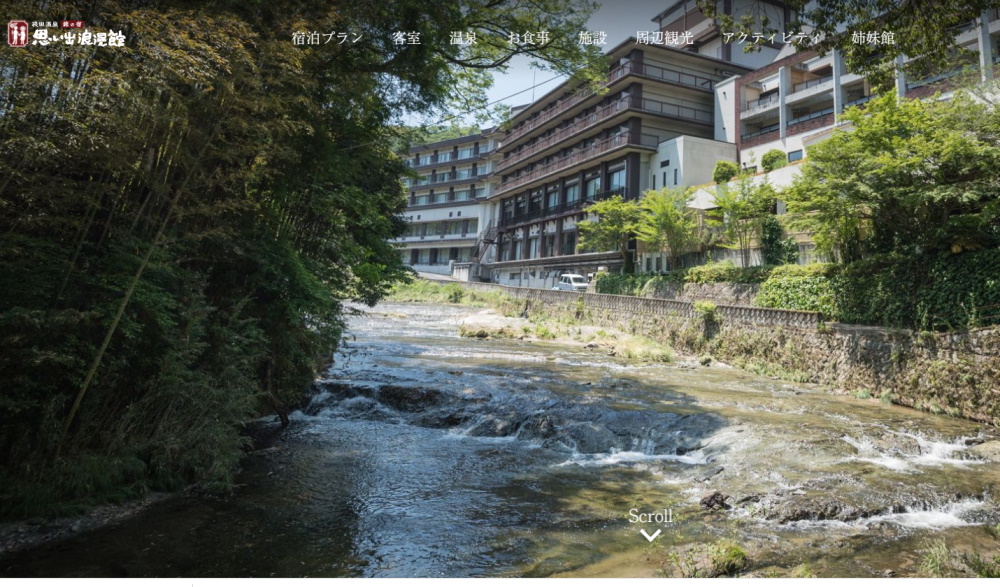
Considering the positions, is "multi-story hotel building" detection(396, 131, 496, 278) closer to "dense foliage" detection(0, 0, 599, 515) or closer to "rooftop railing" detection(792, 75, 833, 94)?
"rooftop railing" detection(792, 75, 833, 94)

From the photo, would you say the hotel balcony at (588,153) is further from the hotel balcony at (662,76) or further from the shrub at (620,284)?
the shrub at (620,284)

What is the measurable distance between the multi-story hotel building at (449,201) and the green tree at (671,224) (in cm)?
3075

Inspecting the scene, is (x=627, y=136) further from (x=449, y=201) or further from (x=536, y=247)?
(x=449, y=201)

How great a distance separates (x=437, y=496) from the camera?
5902 mm

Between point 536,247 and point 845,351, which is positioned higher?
point 536,247

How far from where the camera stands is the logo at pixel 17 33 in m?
3.75

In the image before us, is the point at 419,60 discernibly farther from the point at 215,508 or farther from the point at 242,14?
the point at 215,508

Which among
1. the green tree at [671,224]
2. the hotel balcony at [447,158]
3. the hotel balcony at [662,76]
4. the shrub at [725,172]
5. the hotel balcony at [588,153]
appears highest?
the hotel balcony at [447,158]

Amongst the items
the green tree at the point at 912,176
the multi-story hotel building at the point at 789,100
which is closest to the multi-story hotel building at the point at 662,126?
the multi-story hotel building at the point at 789,100

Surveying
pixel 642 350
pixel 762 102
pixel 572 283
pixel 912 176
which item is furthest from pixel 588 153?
pixel 912 176

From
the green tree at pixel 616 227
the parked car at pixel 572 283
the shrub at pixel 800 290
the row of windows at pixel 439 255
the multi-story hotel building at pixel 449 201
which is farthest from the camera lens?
the row of windows at pixel 439 255

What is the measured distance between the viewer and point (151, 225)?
5.12 meters

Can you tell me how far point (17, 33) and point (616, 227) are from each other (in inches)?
1034

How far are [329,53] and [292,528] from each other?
20.1 ft
